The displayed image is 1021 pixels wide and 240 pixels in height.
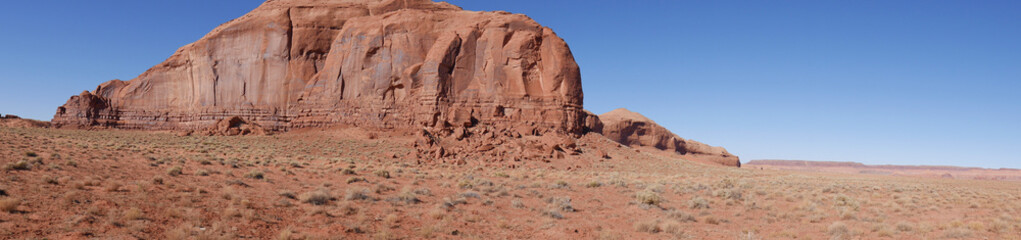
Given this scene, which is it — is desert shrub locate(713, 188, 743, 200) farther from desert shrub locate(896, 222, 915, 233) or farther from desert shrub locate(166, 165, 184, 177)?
desert shrub locate(166, 165, 184, 177)

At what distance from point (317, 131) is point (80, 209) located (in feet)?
112

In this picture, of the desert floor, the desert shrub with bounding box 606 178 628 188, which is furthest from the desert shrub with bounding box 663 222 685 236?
the desert shrub with bounding box 606 178 628 188

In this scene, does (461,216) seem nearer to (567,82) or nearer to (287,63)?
(567,82)

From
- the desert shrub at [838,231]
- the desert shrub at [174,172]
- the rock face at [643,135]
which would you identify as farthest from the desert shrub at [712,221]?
the rock face at [643,135]

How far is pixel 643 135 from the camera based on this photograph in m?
83.6

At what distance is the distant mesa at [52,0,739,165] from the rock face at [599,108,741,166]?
1467 inches

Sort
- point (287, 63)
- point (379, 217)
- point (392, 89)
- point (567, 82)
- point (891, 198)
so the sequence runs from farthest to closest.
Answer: point (287, 63), point (392, 89), point (567, 82), point (891, 198), point (379, 217)

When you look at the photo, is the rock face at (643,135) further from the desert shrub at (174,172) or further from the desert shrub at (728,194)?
the desert shrub at (174,172)

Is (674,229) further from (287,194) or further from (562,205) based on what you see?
(287,194)

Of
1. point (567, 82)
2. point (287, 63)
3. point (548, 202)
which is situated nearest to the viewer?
point (548, 202)

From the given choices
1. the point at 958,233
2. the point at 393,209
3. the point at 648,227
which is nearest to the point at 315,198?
the point at 393,209

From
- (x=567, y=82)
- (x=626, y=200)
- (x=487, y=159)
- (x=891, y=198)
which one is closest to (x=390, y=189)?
(x=626, y=200)

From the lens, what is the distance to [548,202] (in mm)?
16219

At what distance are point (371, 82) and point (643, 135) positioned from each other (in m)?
52.9
